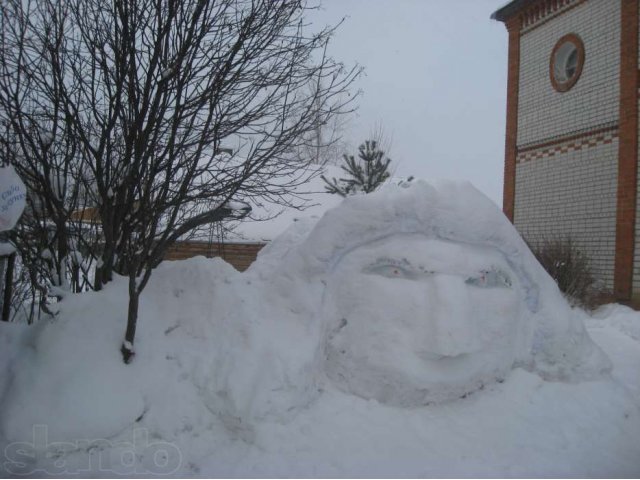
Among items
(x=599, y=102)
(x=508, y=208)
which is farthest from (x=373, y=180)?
(x=599, y=102)

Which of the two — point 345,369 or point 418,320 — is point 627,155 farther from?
point 345,369

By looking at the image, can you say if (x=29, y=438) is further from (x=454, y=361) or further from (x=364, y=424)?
(x=454, y=361)

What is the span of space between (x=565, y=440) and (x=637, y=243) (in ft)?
19.5

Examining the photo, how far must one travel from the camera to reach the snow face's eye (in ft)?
12.5

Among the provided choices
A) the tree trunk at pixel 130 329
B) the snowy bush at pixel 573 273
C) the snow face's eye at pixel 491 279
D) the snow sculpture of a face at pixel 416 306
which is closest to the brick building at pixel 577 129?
the snowy bush at pixel 573 273

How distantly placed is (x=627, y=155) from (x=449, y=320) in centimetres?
666

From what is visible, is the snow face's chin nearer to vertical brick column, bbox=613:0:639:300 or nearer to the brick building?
vertical brick column, bbox=613:0:639:300

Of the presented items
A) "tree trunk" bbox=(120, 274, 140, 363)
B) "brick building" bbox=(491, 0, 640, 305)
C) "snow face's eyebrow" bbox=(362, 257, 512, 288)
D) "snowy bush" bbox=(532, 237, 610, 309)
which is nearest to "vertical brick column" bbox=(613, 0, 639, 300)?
"brick building" bbox=(491, 0, 640, 305)

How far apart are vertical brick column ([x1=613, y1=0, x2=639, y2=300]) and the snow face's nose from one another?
592 cm

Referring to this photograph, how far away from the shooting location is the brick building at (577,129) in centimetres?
816

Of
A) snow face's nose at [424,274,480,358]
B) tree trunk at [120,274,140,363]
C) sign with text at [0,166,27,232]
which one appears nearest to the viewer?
sign with text at [0,166,27,232]

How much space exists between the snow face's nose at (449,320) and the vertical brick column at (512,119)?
24.8 feet

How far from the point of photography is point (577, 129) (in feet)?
29.8

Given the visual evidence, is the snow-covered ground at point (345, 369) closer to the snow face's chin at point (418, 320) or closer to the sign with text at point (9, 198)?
the snow face's chin at point (418, 320)
